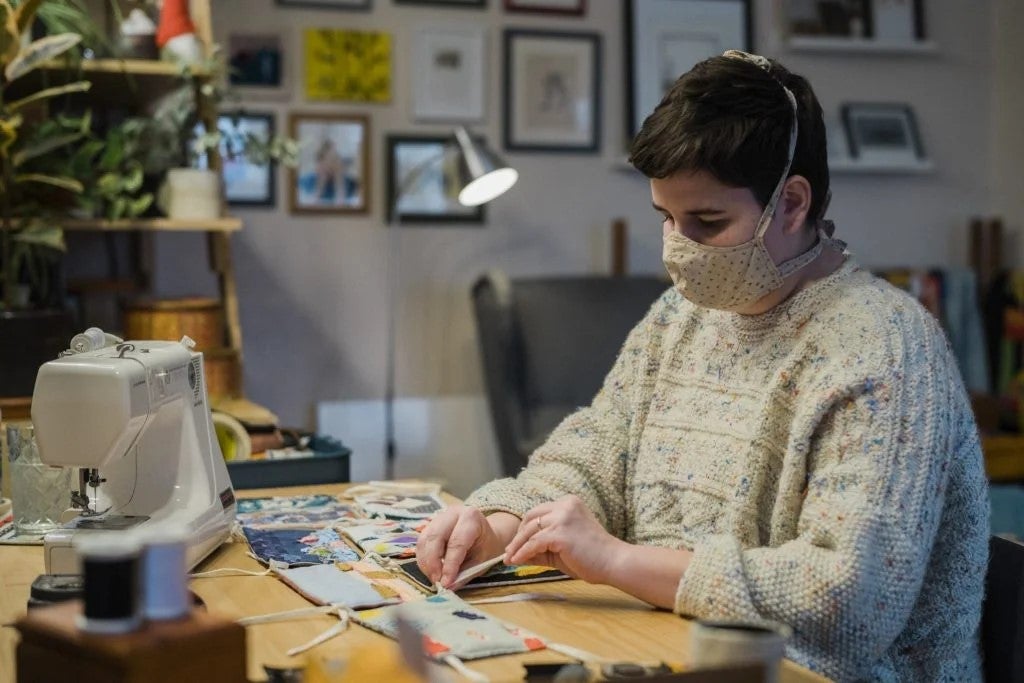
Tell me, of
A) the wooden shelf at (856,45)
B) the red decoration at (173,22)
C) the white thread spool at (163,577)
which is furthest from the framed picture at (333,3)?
the white thread spool at (163,577)

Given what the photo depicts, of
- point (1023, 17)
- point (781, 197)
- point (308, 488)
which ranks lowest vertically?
point (308, 488)

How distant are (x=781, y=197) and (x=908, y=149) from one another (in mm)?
3314

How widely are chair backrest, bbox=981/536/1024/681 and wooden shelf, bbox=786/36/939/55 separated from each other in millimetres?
3220

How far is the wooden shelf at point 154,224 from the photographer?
2885 millimetres

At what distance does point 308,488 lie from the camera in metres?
2.06

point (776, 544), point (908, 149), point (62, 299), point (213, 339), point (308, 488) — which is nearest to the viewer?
point (776, 544)

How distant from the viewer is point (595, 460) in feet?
5.66

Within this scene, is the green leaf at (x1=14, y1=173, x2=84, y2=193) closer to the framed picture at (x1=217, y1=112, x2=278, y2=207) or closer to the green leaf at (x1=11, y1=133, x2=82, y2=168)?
the green leaf at (x1=11, y1=133, x2=82, y2=168)

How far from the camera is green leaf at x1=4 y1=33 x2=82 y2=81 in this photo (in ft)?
8.04

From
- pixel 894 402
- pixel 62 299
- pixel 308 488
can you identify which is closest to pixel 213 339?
pixel 62 299

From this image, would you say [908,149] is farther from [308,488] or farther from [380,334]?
[308,488]

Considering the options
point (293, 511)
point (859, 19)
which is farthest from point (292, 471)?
point (859, 19)

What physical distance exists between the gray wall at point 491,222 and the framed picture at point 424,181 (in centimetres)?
4

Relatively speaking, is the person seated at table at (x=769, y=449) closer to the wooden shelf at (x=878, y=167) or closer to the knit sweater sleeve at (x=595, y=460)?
the knit sweater sleeve at (x=595, y=460)
